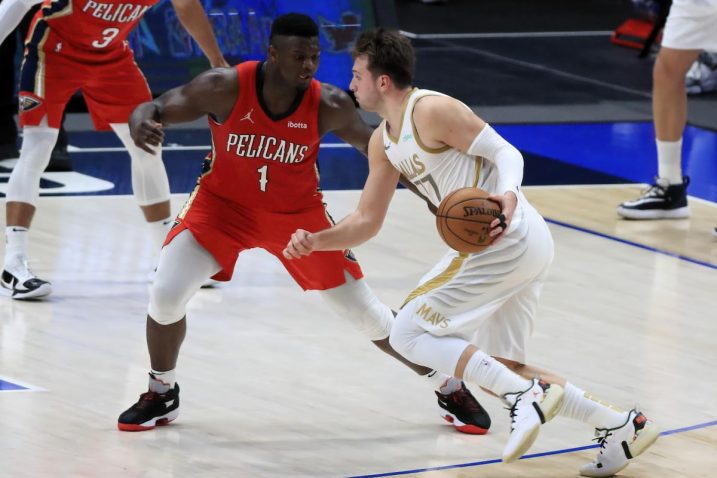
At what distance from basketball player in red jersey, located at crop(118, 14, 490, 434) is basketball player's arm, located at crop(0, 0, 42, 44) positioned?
172cm

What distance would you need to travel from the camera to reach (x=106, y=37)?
23.1ft

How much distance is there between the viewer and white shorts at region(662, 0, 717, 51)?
8523 millimetres

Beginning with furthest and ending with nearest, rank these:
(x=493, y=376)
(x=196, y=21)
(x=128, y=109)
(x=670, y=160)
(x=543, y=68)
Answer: (x=543, y=68) → (x=670, y=160) → (x=128, y=109) → (x=196, y=21) → (x=493, y=376)

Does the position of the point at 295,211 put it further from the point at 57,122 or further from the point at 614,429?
the point at 57,122

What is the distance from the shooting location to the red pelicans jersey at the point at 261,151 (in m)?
5.36

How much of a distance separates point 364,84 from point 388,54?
0.44ft

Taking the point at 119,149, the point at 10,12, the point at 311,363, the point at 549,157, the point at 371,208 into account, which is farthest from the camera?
the point at 549,157

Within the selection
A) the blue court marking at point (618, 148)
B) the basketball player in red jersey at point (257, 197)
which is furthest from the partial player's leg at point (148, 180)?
the blue court marking at point (618, 148)

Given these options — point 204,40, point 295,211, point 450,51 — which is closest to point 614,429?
point 295,211

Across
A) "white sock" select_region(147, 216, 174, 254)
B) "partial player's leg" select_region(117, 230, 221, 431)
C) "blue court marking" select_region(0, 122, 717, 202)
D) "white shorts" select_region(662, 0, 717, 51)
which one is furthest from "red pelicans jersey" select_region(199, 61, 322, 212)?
"white shorts" select_region(662, 0, 717, 51)

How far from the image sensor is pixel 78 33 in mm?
6977

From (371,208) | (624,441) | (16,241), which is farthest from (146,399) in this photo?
(16,241)

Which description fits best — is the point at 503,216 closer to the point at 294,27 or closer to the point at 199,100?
the point at 294,27

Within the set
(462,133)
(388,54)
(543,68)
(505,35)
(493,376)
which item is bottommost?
(505,35)
